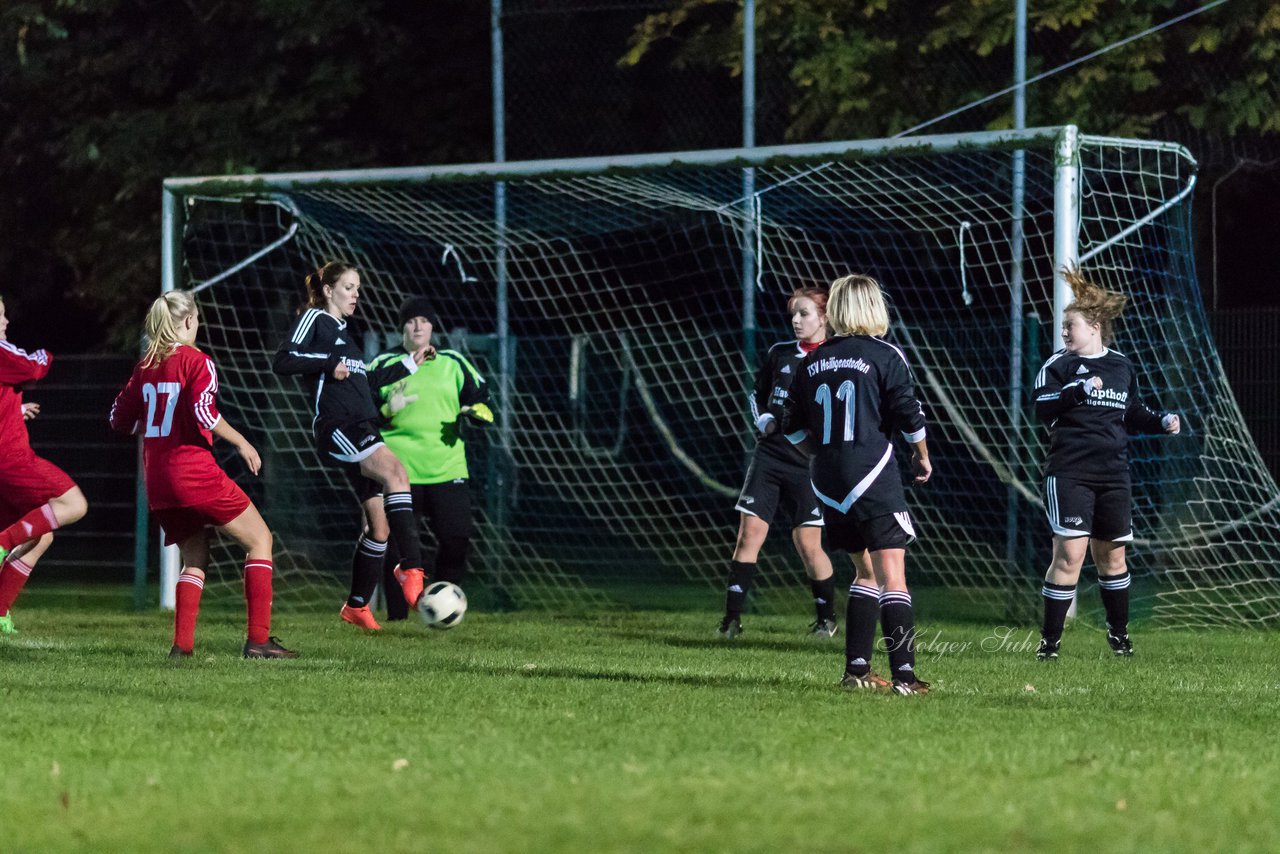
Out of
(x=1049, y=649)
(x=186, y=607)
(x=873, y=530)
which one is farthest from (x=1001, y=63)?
(x=186, y=607)

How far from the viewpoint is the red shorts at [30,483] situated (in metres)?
10.4

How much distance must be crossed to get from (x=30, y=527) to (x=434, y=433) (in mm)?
2309

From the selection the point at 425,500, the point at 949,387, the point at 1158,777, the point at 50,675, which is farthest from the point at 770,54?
the point at 1158,777

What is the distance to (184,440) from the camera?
8734mm

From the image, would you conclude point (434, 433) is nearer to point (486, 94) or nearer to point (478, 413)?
point (478, 413)

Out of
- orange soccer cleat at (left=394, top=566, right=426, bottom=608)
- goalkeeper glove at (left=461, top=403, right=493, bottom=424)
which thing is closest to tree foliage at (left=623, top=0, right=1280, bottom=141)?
goalkeeper glove at (left=461, top=403, right=493, bottom=424)

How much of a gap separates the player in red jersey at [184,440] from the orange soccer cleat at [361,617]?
1.72 m

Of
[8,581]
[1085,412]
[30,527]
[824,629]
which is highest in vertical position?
[1085,412]

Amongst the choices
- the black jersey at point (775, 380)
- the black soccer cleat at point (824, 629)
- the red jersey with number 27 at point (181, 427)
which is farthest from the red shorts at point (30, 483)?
the black soccer cleat at point (824, 629)

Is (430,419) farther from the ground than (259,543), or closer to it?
farther from the ground

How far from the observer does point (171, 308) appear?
877 centimetres

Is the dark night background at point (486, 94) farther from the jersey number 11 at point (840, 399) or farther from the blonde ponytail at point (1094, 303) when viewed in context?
the jersey number 11 at point (840, 399)

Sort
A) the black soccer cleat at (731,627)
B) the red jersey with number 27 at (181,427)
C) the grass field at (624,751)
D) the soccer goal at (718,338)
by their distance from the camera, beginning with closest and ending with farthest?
1. the grass field at (624,751)
2. the red jersey with number 27 at (181,427)
3. the black soccer cleat at (731,627)
4. the soccer goal at (718,338)

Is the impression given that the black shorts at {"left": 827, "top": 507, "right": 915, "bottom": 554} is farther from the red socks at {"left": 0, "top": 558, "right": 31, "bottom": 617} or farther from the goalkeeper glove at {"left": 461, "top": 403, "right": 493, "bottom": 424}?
the red socks at {"left": 0, "top": 558, "right": 31, "bottom": 617}
